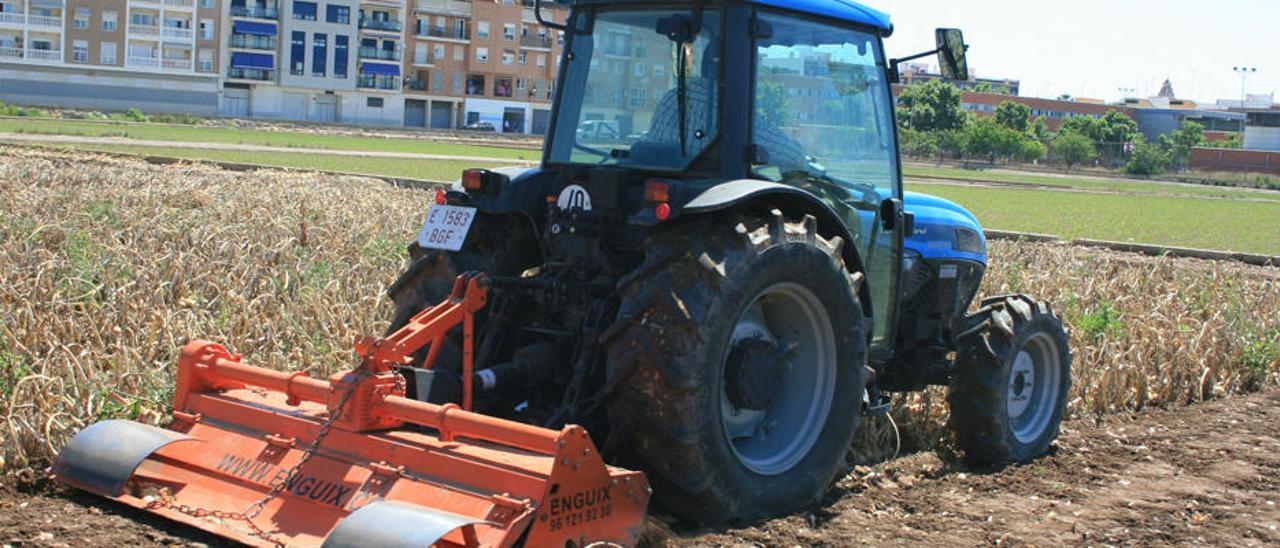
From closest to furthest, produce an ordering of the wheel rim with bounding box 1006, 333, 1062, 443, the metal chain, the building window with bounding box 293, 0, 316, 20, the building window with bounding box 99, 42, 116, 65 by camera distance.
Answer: the metal chain < the wheel rim with bounding box 1006, 333, 1062, 443 < the building window with bounding box 99, 42, 116, 65 < the building window with bounding box 293, 0, 316, 20

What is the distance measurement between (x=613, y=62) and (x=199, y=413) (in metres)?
2.60

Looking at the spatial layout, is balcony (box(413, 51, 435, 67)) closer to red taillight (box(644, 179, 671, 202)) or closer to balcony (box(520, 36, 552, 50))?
balcony (box(520, 36, 552, 50))

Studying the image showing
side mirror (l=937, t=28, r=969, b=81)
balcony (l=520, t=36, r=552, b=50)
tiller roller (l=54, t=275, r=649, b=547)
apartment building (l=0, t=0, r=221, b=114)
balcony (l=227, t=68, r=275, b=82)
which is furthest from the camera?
balcony (l=520, t=36, r=552, b=50)

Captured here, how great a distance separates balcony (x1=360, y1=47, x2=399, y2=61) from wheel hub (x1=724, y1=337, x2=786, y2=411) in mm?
93853

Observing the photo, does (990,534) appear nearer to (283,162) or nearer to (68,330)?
(68,330)

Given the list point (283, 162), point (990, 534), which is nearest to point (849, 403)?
point (990, 534)

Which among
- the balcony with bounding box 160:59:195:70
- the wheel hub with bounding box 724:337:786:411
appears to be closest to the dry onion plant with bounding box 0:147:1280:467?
the wheel hub with bounding box 724:337:786:411

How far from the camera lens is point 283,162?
35312 mm

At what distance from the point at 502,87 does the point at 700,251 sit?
322 ft

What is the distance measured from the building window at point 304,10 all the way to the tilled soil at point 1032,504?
294ft

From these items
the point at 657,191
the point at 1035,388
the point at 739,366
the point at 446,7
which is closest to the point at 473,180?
the point at 657,191

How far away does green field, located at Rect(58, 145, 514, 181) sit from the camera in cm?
3369

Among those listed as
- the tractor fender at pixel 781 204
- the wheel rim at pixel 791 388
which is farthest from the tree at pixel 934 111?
the wheel rim at pixel 791 388

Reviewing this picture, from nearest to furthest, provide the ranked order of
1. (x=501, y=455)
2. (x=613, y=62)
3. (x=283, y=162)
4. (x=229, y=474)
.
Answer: (x=501, y=455), (x=229, y=474), (x=613, y=62), (x=283, y=162)
